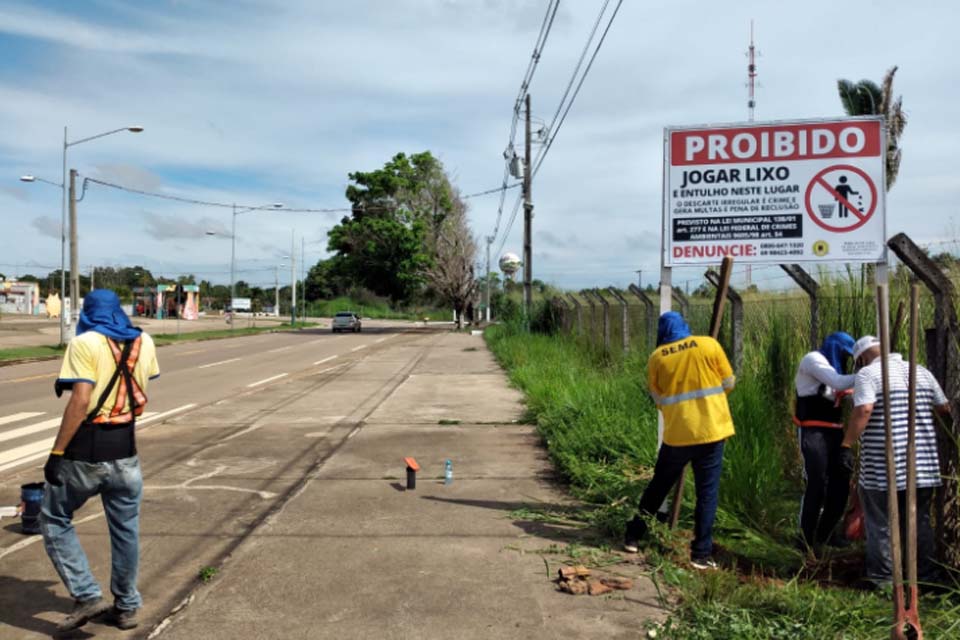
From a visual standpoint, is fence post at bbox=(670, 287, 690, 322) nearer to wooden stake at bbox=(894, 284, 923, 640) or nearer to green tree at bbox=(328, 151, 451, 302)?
wooden stake at bbox=(894, 284, 923, 640)

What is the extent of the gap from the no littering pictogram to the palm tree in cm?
2131

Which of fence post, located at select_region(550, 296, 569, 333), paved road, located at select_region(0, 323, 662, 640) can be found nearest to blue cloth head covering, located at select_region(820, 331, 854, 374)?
paved road, located at select_region(0, 323, 662, 640)

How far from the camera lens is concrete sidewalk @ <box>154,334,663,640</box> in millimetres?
4270

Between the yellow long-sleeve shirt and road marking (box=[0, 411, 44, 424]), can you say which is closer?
the yellow long-sleeve shirt

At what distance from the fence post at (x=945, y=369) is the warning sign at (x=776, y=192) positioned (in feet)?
3.65


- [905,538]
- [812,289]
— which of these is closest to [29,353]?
[812,289]

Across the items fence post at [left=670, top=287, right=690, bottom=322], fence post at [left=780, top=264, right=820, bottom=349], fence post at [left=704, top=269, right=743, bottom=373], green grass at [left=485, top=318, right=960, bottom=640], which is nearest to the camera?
green grass at [left=485, top=318, right=960, bottom=640]

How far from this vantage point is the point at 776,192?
6.13 meters

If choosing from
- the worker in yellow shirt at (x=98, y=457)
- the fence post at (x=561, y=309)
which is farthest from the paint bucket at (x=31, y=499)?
the fence post at (x=561, y=309)

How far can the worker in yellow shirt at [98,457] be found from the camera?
409 cm

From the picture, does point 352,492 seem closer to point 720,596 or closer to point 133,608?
point 133,608

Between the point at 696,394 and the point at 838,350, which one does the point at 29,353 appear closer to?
the point at 696,394

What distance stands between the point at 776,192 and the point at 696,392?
1.90 metres

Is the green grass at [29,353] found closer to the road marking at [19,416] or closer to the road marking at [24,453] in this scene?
the road marking at [19,416]
